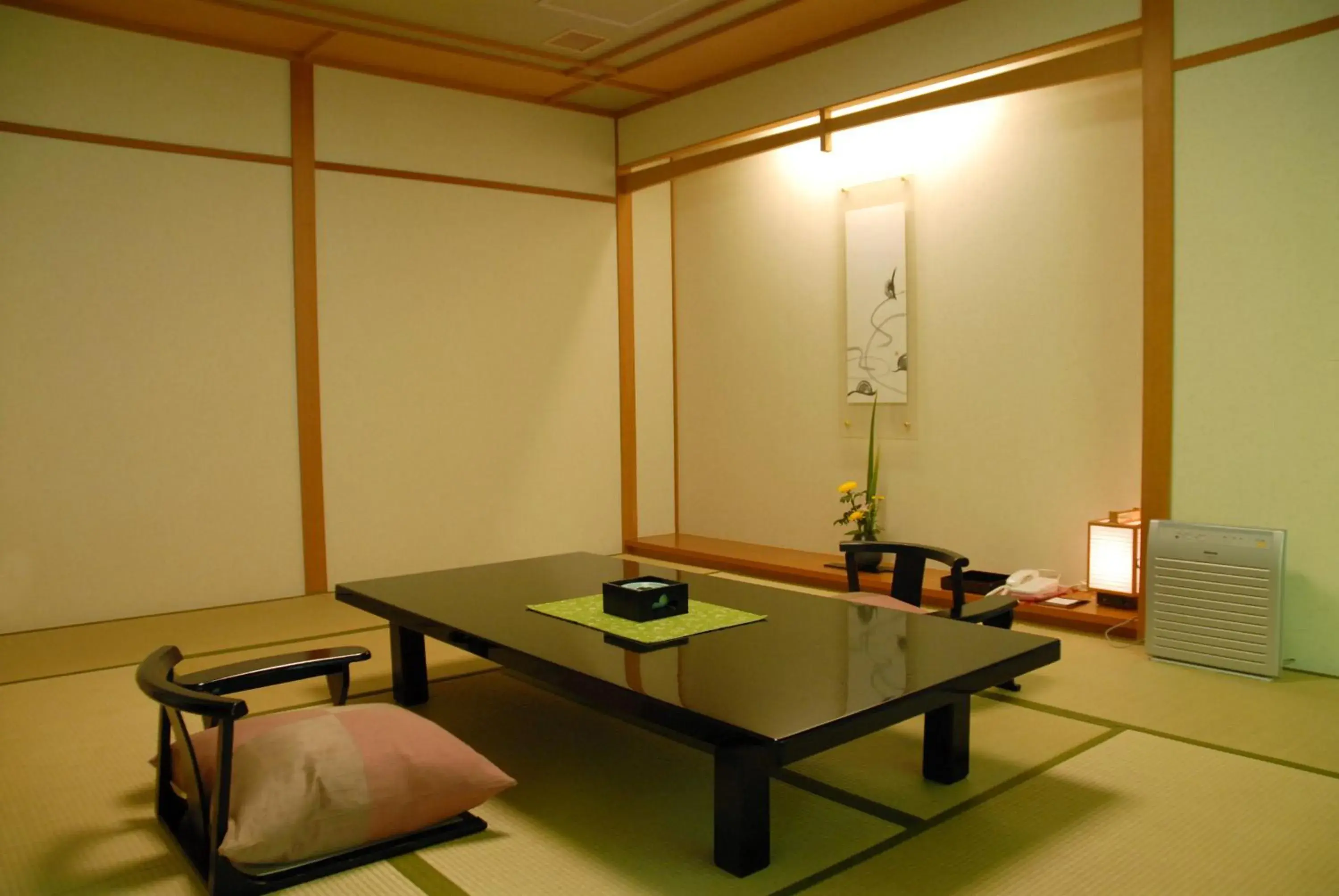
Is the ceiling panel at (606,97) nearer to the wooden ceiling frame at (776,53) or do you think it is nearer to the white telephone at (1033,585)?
the wooden ceiling frame at (776,53)

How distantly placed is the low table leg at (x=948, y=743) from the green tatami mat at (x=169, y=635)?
113 inches

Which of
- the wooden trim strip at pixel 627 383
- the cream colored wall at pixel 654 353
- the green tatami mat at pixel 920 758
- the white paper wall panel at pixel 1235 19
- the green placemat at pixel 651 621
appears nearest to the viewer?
the green tatami mat at pixel 920 758

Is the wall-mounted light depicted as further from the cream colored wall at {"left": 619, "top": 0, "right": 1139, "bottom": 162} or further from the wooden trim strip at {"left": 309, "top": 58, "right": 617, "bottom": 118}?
the wooden trim strip at {"left": 309, "top": 58, "right": 617, "bottom": 118}

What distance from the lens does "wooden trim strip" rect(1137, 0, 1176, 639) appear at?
399 centimetres

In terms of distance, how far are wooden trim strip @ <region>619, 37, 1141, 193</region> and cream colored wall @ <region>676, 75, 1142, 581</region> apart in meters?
0.42

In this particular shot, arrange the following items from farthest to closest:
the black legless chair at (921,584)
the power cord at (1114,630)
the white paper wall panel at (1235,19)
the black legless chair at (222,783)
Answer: the power cord at (1114,630) < the white paper wall panel at (1235,19) < the black legless chair at (921,584) < the black legless chair at (222,783)

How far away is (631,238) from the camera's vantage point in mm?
6832

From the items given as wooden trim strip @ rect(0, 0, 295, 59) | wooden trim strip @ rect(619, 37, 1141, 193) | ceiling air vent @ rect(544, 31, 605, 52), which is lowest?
wooden trim strip @ rect(619, 37, 1141, 193)

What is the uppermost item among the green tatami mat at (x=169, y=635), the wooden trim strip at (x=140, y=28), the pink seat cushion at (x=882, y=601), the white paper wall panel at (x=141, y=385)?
the wooden trim strip at (x=140, y=28)

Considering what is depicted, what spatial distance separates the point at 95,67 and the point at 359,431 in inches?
87.1

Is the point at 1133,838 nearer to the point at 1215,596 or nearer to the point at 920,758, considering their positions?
the point at 920,758

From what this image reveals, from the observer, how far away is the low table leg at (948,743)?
8.89ft

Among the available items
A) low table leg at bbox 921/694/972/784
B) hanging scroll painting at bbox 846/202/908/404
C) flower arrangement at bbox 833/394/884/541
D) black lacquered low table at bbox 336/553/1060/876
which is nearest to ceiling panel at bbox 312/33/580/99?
hanging scroll painting at bbox 846/202/908/404

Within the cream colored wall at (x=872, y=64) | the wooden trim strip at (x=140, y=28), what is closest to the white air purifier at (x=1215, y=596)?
the cream colored wall at (x=872, y=64)
